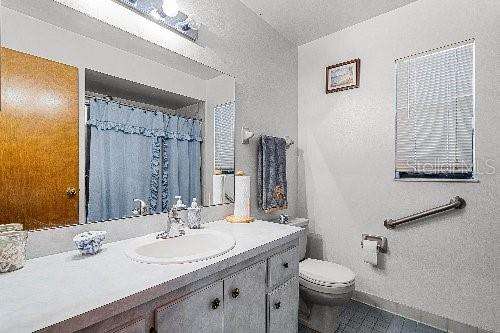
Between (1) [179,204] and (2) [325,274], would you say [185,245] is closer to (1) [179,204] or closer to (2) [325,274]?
(1) [179,204]

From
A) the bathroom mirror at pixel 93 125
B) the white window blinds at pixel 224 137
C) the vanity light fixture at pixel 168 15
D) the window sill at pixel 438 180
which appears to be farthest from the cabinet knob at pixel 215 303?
the window sill at pixel 438 180

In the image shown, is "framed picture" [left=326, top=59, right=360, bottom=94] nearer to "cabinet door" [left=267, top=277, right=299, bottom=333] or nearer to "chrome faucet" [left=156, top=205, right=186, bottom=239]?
"cabinet door" [left=267, top=277, right=299, bottom=333]

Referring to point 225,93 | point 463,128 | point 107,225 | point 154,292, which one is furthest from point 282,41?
point 154,292

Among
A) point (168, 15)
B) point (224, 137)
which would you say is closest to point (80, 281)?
point (224, 137)

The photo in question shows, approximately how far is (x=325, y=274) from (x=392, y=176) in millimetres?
957

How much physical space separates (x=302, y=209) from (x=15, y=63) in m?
2.29

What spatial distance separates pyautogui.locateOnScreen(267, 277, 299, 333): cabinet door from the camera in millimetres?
1308

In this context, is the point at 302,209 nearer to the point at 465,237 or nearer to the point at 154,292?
the point at 465,237

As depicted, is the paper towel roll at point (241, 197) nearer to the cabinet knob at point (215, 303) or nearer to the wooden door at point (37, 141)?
the cabinet knob at point (215, 303)

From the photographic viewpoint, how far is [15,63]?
38.2 inches

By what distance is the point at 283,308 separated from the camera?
1394 millimetres

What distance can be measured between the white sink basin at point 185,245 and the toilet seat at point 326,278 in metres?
0.83

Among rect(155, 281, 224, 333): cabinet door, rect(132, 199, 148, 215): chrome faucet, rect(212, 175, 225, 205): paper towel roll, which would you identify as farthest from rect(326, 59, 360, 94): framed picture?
rect(155, 281, 224, 333): cabinet door

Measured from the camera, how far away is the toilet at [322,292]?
168 centimetres
